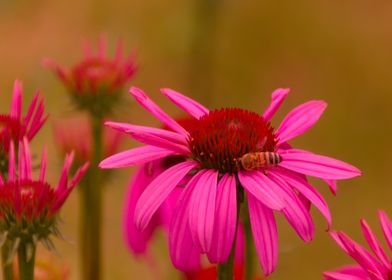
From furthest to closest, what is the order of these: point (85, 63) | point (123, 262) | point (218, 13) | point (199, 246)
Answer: point (218, 13), point (123, 262), point (85, 63), point (199, 246)

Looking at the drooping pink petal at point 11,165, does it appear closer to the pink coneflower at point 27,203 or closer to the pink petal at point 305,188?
the pink coneflower at point 27,203

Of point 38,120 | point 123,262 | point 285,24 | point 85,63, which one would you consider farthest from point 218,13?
point 38,120

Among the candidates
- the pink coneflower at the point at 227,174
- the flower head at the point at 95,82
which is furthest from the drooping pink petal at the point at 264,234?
the flower head at the point at 95,82

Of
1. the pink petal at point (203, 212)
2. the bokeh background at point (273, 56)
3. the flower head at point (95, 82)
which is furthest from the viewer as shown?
the bokeh background at point (273, 56)

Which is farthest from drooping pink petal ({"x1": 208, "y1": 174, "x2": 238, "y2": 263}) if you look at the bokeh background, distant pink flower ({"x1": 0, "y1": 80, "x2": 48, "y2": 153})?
the bokeh background

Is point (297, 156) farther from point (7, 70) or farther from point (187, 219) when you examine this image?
point (7, 70)

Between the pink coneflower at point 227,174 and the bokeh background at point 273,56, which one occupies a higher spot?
the bokeh background at point 273,56

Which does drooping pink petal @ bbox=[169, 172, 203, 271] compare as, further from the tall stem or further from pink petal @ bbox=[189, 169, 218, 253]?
the tall stem
